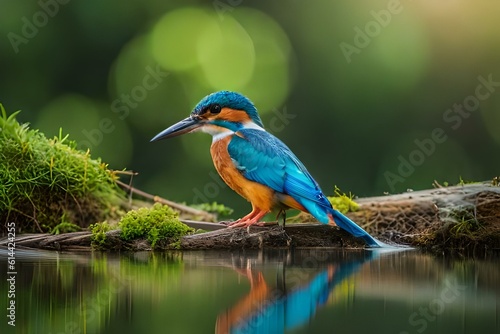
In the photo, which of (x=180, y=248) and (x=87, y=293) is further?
(x=180, y=248)

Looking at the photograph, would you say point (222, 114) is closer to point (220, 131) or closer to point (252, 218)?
point (220, 131)

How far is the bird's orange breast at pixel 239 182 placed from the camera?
394cm

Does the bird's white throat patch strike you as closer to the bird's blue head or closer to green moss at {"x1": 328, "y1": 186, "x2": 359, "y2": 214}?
the bird's blue head

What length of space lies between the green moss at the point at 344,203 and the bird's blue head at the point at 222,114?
2.89ft

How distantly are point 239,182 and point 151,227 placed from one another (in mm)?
522

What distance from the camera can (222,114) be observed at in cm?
413

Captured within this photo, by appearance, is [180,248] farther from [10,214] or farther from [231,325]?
[231,325]

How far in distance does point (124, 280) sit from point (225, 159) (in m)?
1.09

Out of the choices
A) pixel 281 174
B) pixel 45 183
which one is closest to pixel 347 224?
pixel 281 174

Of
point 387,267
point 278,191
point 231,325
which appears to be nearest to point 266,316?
point 231,325

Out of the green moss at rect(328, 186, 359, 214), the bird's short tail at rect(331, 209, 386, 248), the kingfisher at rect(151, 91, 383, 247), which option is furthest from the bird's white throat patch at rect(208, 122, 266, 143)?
the green moss at rect(328, 186, 359, 214)

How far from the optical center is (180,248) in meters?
3.94

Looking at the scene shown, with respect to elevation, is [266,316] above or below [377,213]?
below

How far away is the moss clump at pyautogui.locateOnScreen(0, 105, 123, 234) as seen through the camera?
4.35 meters
